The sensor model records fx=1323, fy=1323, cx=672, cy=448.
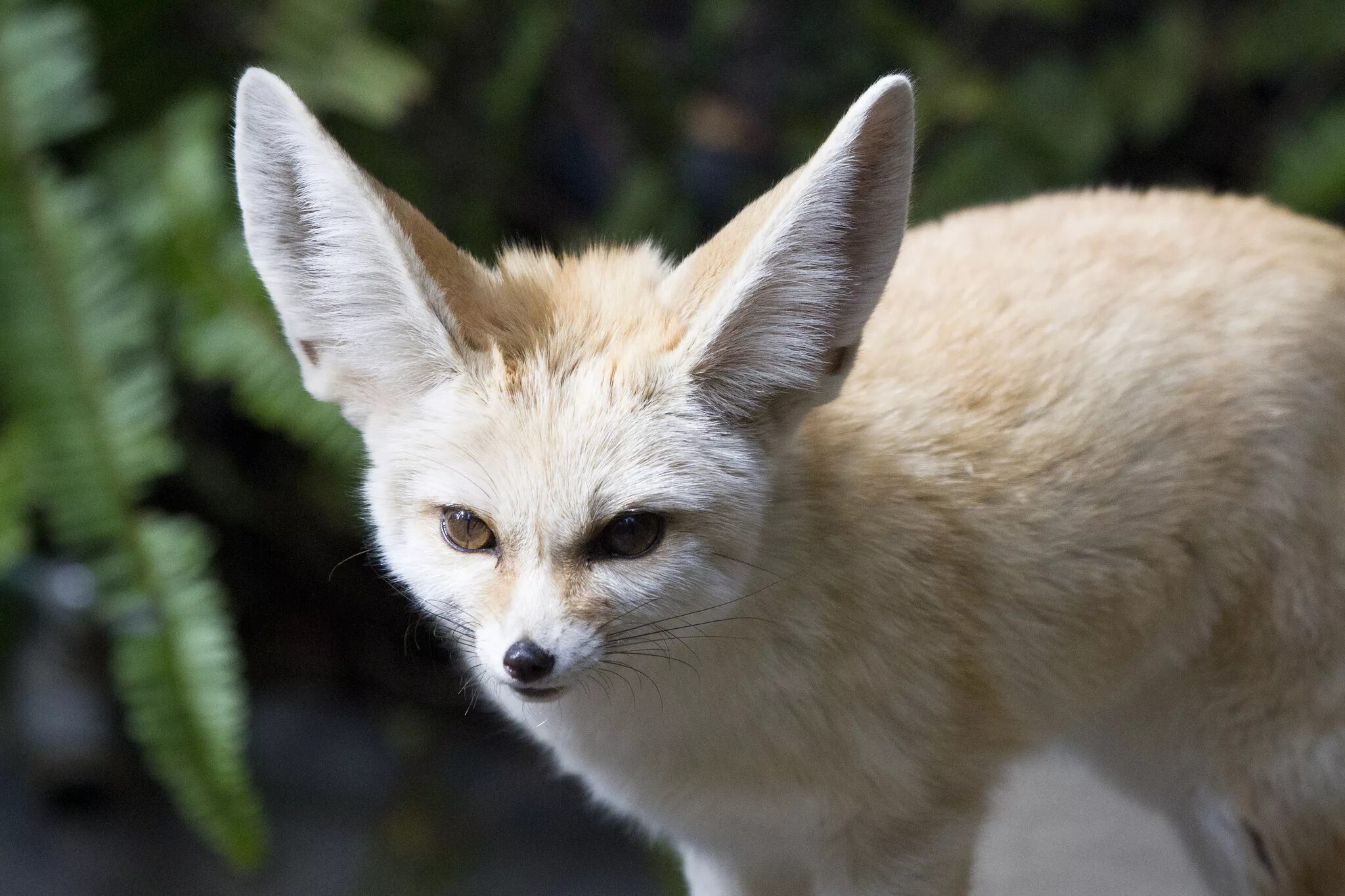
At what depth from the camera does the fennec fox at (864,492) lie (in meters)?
1.98

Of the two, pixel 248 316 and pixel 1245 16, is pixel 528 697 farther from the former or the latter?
pixel 1245 16

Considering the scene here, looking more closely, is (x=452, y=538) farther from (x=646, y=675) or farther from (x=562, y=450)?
(x=646, y=675)

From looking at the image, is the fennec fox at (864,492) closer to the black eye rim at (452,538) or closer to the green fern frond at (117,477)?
the black eye rim at (452,538)

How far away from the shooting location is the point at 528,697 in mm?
1979

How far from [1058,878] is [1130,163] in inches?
169

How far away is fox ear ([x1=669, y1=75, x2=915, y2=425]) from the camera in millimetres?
1875

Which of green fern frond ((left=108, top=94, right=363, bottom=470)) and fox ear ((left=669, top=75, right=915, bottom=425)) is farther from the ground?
fox ear ((left=669, top=75, right=915, bottom=425))

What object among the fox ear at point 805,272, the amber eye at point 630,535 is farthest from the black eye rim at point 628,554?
the fox ear at point 805,272

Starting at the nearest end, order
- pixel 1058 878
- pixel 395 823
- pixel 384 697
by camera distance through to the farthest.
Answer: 1. pixel 1058 878
2. pixel 395 823
3. pixel 384 697

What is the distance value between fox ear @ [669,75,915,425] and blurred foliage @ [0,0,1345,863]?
224 cm

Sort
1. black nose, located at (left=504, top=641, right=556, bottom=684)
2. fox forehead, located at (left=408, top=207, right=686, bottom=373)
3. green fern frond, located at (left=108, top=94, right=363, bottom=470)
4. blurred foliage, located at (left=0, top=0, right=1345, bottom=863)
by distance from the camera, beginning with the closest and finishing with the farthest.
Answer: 1. black nose, located at (left=504, top=641, right=556, bottom=684)
2. fox forehead, located at (left=408, top=207, right=686, bottom=373)
3. blurred foliage, located at (left=0, top=0, right=1345, bottom=863)
4. green fern frond, located at (left=108, top=94, right=363, bottom=470)

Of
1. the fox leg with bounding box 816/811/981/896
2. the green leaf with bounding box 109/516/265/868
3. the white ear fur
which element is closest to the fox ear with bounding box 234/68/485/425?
the white ear fur

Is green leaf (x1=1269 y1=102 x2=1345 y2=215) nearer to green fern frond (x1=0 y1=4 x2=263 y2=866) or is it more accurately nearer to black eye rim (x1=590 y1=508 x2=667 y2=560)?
black eye rim (x1=590 y1=508 x2=667 y2=560)

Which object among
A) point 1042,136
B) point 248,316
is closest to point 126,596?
point 248,316
